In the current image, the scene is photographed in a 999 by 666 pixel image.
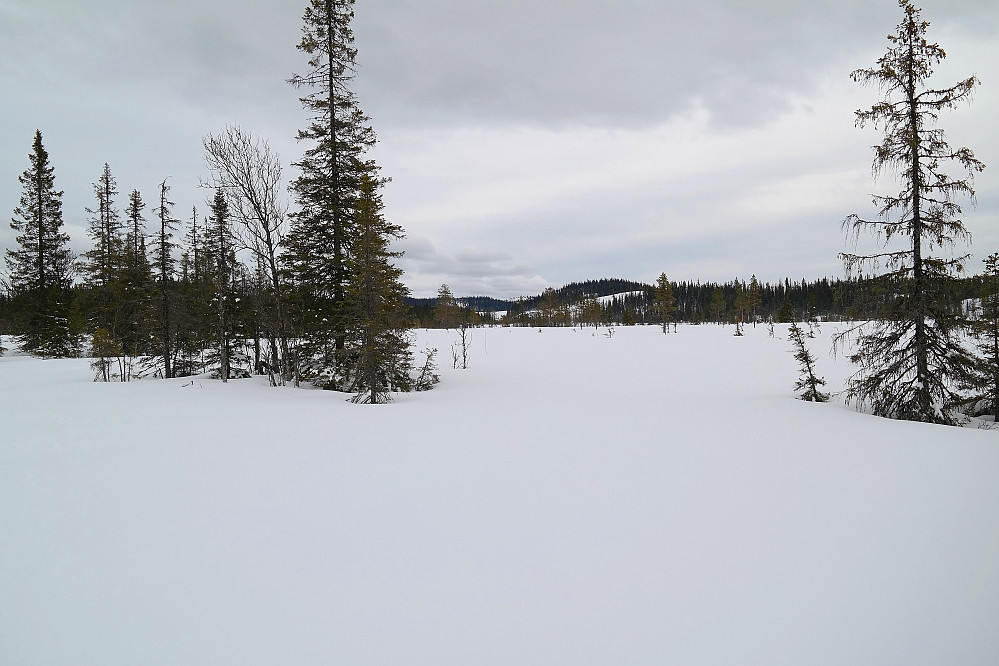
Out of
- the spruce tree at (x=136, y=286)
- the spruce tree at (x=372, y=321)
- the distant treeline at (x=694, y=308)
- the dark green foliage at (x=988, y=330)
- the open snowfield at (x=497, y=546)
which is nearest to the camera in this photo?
the open snowfield at (x=497, y=546)

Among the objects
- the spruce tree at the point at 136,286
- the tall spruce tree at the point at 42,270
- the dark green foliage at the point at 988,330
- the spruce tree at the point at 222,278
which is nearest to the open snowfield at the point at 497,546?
the dark green foliage at the point at 988,330

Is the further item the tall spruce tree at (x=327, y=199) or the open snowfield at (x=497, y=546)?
the tall spruce tree at (x=327, y=199)

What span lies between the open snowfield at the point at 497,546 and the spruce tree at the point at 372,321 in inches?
175

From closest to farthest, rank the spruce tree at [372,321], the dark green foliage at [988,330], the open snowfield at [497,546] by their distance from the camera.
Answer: the open snowfield at [497,546], the dark green foliage at [988,330], the spruce tree at [372,321]

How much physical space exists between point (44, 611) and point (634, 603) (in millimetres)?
4073

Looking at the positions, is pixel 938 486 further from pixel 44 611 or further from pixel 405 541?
pixel 44 611

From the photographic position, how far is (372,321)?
12.5 m

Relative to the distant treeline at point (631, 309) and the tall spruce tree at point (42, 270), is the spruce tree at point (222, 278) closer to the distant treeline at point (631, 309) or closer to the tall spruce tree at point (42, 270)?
the distant treeline at point (631, 309)

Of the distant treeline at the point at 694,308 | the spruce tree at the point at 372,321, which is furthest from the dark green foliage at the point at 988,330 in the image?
the distant treeline at the point at 694,308

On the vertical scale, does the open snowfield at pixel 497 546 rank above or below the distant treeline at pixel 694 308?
below

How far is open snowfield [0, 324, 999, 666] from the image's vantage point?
2684 millimetres

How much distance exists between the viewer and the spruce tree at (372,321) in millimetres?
12406

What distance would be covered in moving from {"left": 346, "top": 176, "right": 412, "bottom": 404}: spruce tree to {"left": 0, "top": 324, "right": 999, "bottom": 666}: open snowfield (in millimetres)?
4453

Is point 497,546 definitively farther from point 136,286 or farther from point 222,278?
point 136,286
